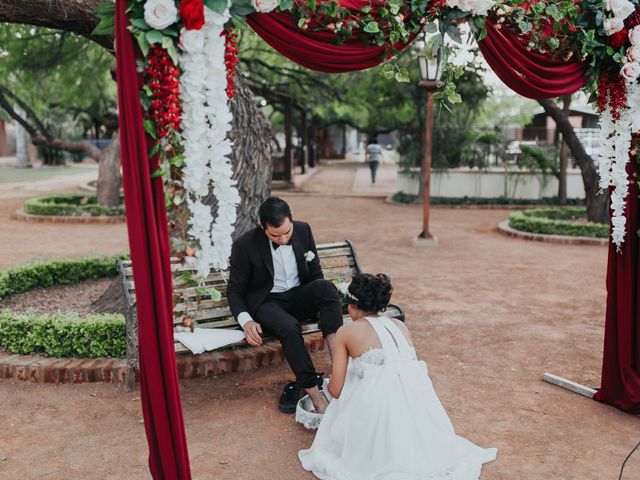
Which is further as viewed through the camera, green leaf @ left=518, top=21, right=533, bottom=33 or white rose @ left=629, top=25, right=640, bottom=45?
white rose @ left=629, top=25, right=640, bottom=45

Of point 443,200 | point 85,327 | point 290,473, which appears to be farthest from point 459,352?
point 443,200

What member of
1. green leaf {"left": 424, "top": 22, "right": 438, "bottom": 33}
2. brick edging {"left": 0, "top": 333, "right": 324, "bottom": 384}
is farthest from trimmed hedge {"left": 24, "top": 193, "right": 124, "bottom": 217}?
green leaf {"left": 424, "top": 22, "right": 438, "bottom": 33}

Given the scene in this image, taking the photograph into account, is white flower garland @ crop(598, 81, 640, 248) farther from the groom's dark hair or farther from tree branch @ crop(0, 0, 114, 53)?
tree branch @ crop(0, 0, 114, 53)

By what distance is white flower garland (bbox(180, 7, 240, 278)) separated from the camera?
2844 mm

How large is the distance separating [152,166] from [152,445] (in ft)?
4.17

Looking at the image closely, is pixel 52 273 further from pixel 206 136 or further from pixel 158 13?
pixel 158 13

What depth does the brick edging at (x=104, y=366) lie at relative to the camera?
4.62 metres

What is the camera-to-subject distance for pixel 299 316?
4.64 metres

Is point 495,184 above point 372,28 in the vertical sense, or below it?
below

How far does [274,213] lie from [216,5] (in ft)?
5.38

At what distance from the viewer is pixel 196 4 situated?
2.74 m

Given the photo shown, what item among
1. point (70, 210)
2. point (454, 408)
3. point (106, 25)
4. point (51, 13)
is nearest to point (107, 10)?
point (106, 25)

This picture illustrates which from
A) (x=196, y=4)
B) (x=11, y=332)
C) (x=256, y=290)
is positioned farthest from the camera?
(x=11, y=332)

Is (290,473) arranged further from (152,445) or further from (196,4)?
(196,4)
